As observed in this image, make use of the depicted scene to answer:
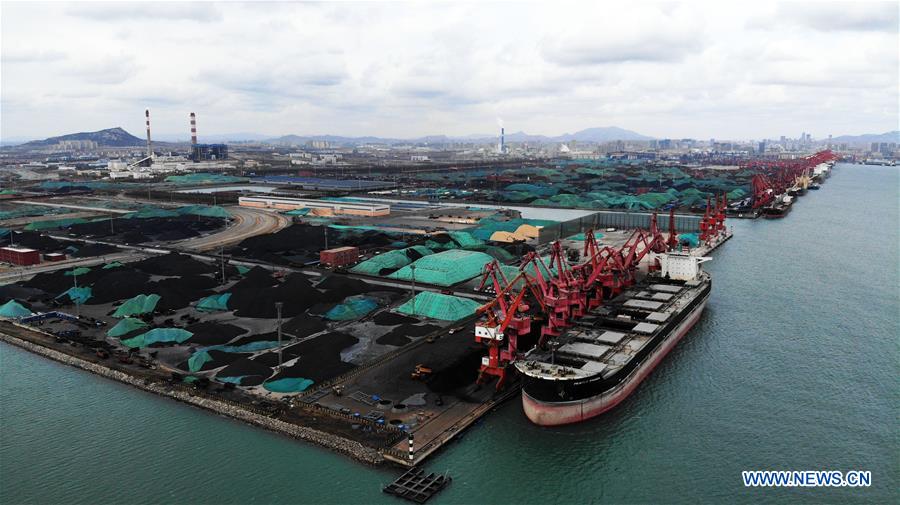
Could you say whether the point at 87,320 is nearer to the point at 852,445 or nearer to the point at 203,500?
the point at 203,500

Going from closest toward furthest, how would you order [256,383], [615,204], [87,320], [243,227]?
[256,383], [87,320], [243,227], [615,204]

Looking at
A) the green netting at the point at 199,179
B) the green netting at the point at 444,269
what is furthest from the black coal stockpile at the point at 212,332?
the green netting at the point at 199,179

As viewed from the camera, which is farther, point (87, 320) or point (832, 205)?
point (832, 205)

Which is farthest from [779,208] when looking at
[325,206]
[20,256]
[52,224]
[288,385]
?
[52,224]

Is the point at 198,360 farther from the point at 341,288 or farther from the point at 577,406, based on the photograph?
the point at 577,406

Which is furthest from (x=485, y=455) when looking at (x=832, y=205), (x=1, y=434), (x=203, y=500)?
(x=832, y=205)

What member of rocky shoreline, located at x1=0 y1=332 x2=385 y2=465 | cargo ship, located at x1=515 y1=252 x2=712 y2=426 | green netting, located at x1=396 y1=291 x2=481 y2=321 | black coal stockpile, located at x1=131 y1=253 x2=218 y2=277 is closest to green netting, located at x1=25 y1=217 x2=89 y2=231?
black coal stockpile, located at x1=131 y1=253 x2=218 y2=277

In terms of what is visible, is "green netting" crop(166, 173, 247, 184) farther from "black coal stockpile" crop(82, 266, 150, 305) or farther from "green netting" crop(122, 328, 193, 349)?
"green netting" crop(122, 328, 193, 349)
